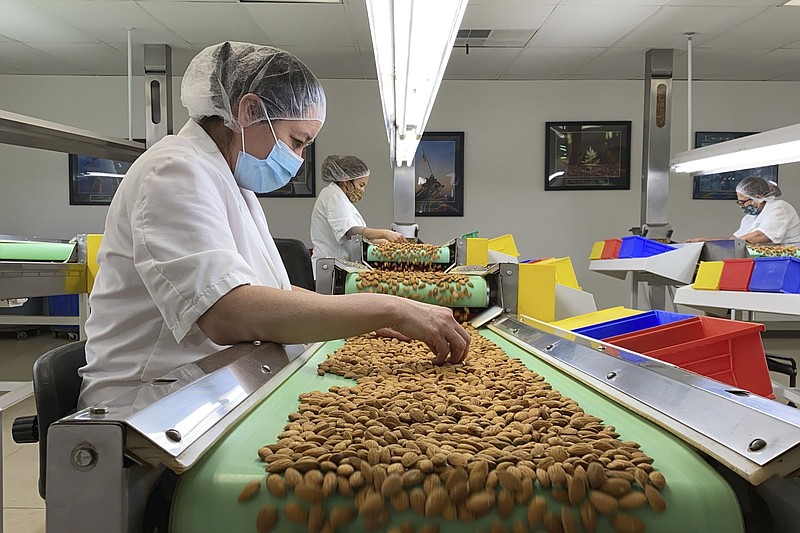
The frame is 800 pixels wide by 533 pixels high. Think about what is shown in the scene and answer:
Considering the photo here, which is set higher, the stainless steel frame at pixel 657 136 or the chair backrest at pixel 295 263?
the stainless steel frame at pixel 657 136

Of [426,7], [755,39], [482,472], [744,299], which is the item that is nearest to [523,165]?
[755,39]

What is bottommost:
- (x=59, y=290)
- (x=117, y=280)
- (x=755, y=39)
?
(x=59, y=290)

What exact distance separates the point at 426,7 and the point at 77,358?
120 centimetres

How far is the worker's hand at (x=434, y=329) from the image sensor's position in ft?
4.02

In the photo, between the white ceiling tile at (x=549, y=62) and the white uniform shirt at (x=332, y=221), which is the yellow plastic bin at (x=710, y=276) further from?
the white ceiling tile at (x=549, y=62)

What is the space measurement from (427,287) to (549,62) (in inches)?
174

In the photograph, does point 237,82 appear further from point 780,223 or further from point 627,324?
point 780,223

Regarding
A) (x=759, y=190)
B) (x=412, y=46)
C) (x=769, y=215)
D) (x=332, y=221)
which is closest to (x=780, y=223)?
(x=769, y=215)

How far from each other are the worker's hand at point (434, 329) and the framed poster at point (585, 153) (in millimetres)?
5523

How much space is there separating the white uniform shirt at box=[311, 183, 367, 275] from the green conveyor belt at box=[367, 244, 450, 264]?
59cm

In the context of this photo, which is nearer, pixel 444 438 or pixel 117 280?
pixel 444 438

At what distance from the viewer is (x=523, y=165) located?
6.58 m

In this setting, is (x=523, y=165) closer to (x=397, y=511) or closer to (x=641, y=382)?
(x=641, y=382)

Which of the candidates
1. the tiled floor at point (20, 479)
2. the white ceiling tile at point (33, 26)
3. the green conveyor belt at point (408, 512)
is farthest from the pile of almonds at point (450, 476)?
the white ceiling tile at point (33, 26)
